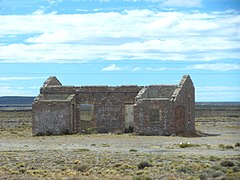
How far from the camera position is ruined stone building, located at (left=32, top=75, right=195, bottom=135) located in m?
41.0

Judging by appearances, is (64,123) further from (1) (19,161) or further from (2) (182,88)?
(1) (19,161)

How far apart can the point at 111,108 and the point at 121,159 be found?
18.1 metres

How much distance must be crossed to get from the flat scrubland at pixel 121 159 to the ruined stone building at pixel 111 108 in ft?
12.9

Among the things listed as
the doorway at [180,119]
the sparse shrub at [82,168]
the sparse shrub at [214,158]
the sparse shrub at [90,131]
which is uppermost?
the doorway at [180,119]

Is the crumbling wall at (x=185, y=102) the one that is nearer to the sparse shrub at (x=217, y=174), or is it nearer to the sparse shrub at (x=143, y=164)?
the sparse shrub at (x=143, y=164)

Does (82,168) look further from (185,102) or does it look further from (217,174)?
(185,102)

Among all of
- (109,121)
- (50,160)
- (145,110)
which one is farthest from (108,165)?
(109,121)

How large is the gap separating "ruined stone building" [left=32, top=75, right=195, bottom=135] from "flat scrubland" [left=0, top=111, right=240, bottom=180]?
12.9 feet

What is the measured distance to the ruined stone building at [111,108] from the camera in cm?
4097

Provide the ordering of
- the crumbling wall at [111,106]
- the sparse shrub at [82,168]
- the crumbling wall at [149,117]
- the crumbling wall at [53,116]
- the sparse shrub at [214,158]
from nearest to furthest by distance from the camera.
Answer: the sparse shrub at [82,168], the sparse shrub at [214,158], the crumbling wall at [149,117], the crumbling wall at [53,116], the crumbling wall at [111,106]

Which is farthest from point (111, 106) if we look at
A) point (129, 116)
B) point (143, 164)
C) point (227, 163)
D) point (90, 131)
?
point (227, 163)

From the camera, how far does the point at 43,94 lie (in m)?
45.4

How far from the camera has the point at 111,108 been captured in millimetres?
44062

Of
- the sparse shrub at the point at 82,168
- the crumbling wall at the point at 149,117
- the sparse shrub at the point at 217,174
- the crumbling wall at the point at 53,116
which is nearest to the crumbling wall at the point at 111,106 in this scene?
the crumbling wall at the point at 53,116
